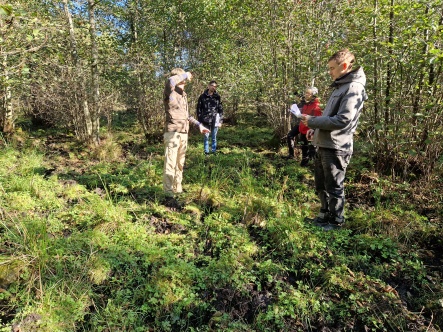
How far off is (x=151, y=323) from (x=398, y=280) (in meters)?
2.47

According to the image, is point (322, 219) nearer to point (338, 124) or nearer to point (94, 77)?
point (338, 124)

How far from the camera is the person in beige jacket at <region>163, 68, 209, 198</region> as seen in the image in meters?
3.89

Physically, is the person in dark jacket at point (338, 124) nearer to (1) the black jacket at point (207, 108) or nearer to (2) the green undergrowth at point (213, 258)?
(2) the green undergrowth at point (213, 258)

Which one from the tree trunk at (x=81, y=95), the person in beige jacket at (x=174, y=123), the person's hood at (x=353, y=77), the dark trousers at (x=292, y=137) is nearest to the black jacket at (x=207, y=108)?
the dark trousers at (x=292, y=137)

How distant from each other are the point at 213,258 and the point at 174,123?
6.44ft

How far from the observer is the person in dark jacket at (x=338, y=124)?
9.64ft

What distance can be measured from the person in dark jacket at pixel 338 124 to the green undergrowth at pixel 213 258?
568 mm

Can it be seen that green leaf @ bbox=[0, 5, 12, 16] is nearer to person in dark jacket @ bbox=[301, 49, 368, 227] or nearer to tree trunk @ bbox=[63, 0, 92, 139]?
person in dark jacket @ bbox=[301, 49, 368, 227]

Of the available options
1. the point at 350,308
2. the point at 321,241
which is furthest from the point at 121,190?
the point at 350,308

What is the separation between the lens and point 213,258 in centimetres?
304

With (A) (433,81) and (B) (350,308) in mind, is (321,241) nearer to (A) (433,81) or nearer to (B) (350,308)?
(B) (350,308)

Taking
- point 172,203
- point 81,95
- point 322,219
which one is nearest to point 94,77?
point 81,95

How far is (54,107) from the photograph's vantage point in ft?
24.5

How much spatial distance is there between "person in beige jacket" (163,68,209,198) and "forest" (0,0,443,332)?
450 mm
